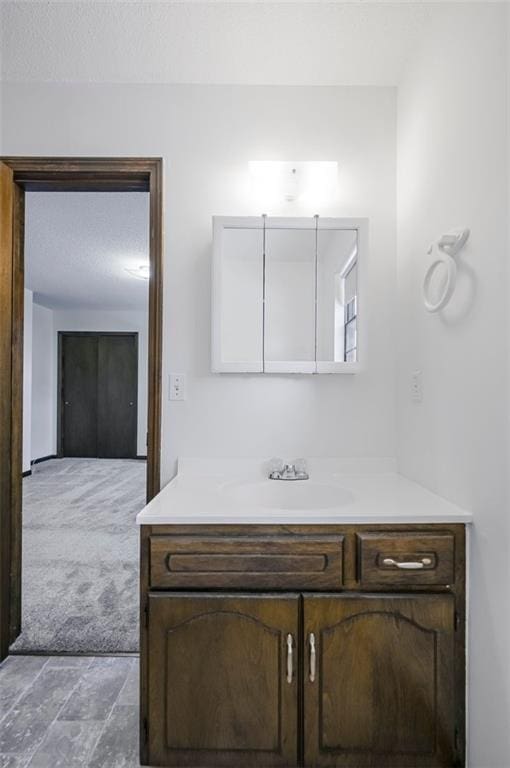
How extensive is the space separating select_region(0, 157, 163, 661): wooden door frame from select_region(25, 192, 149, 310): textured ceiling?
3.32ft

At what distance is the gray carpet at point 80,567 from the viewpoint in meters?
1.98

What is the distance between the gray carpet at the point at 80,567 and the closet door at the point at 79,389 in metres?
2.00

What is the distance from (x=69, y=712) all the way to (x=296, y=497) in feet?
3.68

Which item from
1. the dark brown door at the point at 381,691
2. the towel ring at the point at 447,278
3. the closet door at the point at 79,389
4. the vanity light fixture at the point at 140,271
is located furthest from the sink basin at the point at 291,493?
the closet door at the point at 79,389

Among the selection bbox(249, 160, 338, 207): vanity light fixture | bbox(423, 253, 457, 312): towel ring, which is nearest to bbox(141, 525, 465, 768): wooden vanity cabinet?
bbox(423, 253, 457, 312): towel ring

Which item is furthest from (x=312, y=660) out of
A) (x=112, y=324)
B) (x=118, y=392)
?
(x=112, y=324)

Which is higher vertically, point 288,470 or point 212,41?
point 212,41

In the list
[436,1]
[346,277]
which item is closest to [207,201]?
[346,277]

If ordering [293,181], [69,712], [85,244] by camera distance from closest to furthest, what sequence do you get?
1. [69,712]
2. [293,181]
3. [85,244]

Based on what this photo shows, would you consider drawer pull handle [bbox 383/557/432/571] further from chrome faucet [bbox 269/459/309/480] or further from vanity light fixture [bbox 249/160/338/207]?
vanity light fixture [bbox 249/160/338/207]

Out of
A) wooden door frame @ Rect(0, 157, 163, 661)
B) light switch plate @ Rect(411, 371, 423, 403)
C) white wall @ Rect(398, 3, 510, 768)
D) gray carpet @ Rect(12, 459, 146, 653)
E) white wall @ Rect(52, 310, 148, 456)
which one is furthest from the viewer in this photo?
white wall @ Rect(52, 310, 148, 456)

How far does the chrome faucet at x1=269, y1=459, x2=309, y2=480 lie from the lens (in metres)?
1.70

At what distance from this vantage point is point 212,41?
1604mm

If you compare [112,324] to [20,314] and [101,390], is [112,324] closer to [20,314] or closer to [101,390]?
[101,390]
